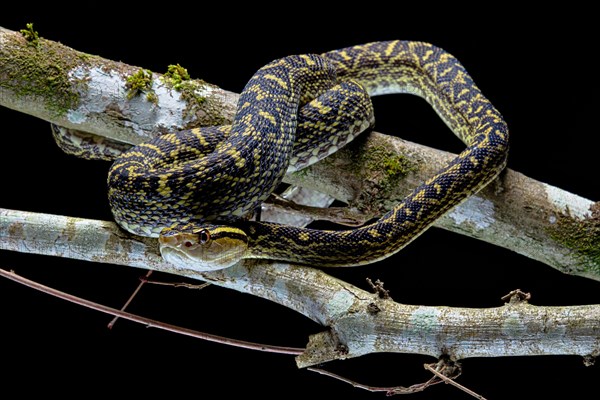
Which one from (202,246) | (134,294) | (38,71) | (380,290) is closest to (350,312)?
(380,290)

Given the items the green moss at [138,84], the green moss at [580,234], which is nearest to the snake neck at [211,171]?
the green moss at [138,84]

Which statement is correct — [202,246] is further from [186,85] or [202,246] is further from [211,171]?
[186,85]

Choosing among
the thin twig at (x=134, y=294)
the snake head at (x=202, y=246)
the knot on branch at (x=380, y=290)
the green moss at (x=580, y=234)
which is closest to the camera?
the snake head at (x=202, y=246)

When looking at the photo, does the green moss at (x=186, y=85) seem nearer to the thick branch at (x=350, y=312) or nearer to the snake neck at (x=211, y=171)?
the snake neck at (x=211, y=171)

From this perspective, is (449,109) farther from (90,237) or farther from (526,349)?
(90,237)

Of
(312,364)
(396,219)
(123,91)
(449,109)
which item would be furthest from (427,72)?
(312,364)

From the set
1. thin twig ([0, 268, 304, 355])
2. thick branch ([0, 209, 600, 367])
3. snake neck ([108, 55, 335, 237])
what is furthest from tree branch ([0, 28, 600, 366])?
snake neck ([108, 55, 335, 237])
